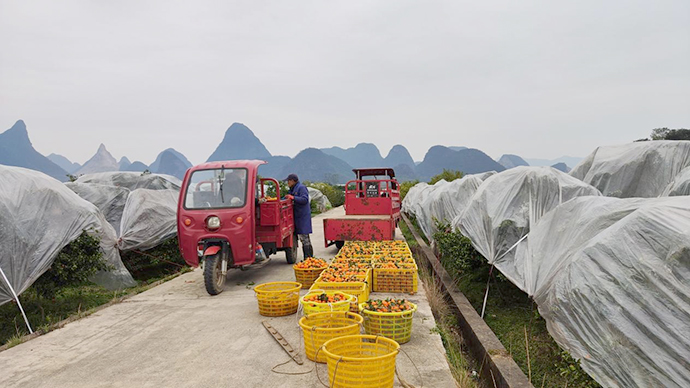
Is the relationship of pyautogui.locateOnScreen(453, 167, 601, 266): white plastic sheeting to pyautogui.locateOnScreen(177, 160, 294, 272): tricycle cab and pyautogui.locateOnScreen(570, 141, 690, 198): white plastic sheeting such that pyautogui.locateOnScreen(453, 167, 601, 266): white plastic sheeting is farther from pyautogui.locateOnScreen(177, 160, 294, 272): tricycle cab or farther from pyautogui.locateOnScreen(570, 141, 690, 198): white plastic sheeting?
pyautogui.locateOnScreen(177, 160, 294, 272): tricycle cab

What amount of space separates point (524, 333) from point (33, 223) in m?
7.34

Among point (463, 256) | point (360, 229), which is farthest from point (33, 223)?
point (463, 256)

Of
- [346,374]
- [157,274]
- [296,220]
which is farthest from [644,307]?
[157,274]

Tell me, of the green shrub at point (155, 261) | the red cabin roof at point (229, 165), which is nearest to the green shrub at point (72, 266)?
the red cabin roof at point (229, 165)

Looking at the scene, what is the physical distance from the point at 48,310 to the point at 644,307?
8.20 metres

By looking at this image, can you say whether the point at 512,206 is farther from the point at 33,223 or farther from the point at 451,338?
the point at 33,223

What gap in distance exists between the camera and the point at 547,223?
5570 millimetres

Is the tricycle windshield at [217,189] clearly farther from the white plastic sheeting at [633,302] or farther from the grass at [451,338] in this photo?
the white plastic sheeting at [633,302]

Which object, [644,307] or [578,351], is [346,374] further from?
[644,307]

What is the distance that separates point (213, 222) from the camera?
7105 millimetres

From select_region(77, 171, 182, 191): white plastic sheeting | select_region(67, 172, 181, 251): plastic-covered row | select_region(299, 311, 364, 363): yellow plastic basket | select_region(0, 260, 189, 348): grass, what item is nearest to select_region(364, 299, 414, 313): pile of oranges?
select_region(299, 311, 364, 363): yellow plastic basket

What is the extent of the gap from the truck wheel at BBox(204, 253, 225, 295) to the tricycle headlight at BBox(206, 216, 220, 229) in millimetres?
499

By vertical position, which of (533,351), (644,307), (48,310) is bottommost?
(533,351)

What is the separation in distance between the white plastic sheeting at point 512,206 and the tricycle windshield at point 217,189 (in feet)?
13.7
